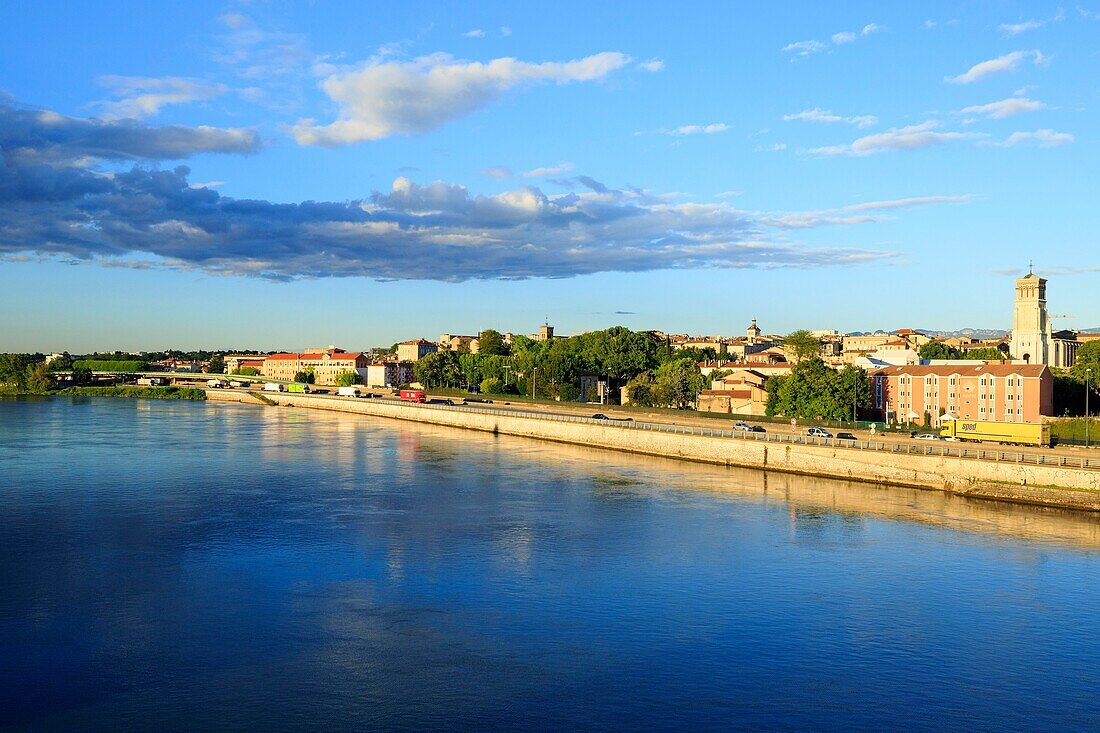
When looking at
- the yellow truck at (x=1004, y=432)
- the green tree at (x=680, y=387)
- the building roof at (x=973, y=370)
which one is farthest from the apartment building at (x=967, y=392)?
the green tree at (x=680, y=387)

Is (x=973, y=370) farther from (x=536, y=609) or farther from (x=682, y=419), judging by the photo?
(x=536, y=609)

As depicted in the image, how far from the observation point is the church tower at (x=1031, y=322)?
111312mm

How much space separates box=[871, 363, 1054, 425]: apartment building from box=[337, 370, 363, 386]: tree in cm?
10223

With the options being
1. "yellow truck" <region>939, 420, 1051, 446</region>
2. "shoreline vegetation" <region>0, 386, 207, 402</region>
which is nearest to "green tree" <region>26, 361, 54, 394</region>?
"shoreline vegetation" <region>0, 386, 207, 402</region>

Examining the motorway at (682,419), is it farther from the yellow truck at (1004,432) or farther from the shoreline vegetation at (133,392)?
the shoreline vegetation at (133,392)

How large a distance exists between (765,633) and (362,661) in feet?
28.7

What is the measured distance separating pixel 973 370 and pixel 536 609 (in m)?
55.1

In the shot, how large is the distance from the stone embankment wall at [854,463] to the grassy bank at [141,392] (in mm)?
75932

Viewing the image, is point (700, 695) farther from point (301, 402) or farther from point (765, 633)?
point (301, 402)

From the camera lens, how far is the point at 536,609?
2083 cm

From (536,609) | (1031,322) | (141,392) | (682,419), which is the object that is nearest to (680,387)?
(682,419)

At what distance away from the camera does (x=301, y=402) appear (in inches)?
4478

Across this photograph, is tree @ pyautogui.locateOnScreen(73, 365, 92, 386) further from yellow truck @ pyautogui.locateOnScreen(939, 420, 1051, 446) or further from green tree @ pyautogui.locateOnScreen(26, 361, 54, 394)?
yellow truck @ pyautogui.locateOnScreen(939, 420, 1051, 446)

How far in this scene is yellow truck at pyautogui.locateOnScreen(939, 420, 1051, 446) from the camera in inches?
1852
